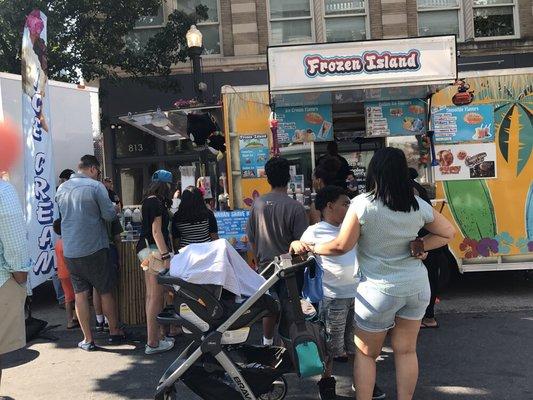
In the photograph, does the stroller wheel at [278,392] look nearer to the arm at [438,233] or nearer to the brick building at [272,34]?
the arm at [438,233]

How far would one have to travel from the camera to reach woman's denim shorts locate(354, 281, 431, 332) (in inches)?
124

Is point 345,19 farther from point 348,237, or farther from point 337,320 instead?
point 348,237

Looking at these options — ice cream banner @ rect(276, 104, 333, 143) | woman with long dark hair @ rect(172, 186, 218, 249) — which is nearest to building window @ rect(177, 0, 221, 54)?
ice cream banner @ rect(276, 104, 333, 143)

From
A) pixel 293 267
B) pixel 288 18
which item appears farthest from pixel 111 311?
pixel 288 18

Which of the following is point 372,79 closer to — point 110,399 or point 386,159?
point 386,159

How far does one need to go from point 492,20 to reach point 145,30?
365 inches

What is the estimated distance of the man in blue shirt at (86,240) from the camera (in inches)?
212

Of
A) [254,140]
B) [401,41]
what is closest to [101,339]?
[254,140]

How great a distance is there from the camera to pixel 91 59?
11.6m

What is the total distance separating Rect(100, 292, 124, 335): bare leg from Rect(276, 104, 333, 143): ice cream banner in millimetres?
2950

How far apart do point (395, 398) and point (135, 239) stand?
349 centimetres

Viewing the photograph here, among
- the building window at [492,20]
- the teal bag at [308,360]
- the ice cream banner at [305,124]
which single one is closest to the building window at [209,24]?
the building window at [492,20]

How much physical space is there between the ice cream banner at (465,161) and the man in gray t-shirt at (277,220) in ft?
9.27

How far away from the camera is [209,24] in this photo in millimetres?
14062
